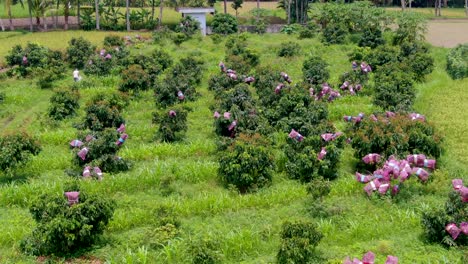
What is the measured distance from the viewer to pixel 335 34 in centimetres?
2967

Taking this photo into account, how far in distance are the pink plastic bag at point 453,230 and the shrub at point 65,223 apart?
614cm

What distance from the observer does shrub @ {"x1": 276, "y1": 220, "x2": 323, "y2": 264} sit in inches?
335

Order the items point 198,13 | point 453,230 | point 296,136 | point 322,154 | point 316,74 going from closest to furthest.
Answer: point 453,230
point 322,154
point 296,136
point 316,74
point 198,13

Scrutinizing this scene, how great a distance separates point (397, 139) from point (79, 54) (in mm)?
17254

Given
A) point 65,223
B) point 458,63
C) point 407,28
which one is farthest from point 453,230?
point 407,28

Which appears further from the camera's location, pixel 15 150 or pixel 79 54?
pixel 79 54

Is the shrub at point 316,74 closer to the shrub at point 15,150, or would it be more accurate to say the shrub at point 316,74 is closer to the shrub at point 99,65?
the shrub at point 99,65

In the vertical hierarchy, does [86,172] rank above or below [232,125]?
below

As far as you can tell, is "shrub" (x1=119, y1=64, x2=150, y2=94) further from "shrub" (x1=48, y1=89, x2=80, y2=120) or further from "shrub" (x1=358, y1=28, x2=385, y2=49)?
"shrub" (x1=358, y1=28, x2=385, y2=49)

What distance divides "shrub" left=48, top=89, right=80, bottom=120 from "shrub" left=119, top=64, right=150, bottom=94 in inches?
93.8

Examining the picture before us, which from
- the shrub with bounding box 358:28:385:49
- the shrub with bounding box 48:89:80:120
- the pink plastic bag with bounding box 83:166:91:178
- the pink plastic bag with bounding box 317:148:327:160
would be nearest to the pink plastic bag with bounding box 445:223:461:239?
the pink plastic bag with bounding box 317:148:327:160

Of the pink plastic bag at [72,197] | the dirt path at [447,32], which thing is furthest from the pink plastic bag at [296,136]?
the dirt path at [447,32]

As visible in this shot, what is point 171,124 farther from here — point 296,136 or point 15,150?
point 15,150

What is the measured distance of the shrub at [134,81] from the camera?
65.4 ft
